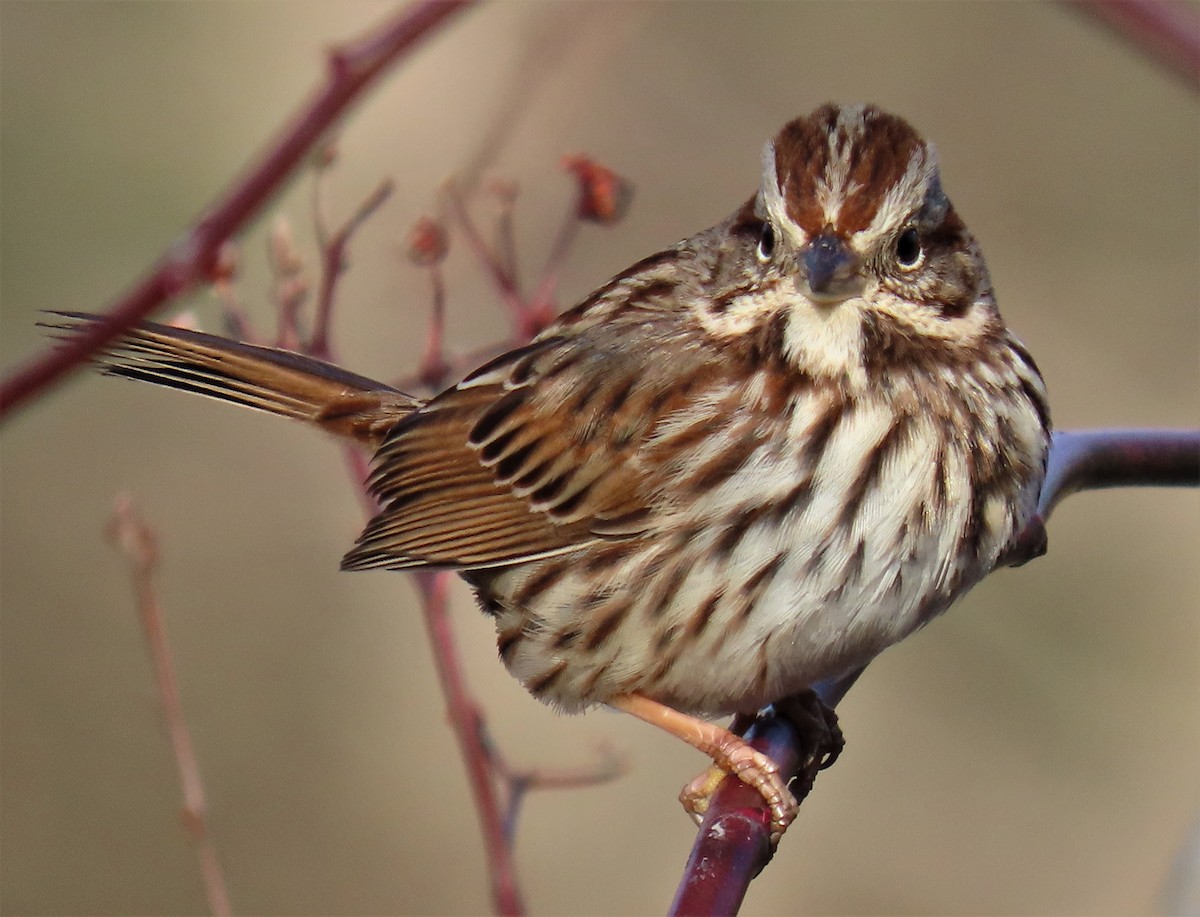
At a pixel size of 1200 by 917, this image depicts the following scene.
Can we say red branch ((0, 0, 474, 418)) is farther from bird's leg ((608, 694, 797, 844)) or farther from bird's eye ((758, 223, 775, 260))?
bird's leg ((608, 694, 797, 844))

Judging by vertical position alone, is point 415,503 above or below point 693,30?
below

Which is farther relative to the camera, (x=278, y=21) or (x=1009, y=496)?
(x=278, y=21)

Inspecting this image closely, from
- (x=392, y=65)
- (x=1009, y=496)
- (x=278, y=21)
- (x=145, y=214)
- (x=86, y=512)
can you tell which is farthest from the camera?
(x=278, y=21)

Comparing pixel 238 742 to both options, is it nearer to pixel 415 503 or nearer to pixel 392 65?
pixel 415 503

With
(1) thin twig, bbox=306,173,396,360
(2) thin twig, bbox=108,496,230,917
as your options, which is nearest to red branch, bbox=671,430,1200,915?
(2) thin twig, bbox=108,496,230,917

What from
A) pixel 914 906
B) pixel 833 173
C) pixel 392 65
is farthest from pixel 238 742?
pixel 392 65

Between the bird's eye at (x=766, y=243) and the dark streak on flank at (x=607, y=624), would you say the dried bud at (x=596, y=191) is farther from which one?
the dark streak on flank at (x=607, y=624)
